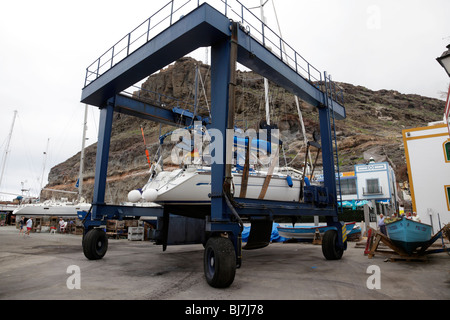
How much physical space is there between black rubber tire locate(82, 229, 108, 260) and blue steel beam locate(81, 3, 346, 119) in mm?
4359

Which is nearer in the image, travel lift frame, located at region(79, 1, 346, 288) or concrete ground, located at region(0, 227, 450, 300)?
concrete ground, located at region(0, 227, 450, 300)

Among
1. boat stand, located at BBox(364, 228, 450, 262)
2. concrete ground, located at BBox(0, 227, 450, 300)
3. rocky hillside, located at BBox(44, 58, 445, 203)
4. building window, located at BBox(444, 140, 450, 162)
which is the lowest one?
concrete ground, located at BBox(0, 227, 450, 300)

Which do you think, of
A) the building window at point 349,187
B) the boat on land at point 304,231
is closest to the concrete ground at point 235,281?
the boat on land at point 304,231

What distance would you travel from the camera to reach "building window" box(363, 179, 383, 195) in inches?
1092

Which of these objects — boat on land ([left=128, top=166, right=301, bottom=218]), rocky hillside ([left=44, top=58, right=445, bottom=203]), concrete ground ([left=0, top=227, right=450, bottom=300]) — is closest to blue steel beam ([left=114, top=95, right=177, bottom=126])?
boat on land ([left=128, top=166, right=301, bottom=218])

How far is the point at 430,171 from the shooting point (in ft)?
56.4

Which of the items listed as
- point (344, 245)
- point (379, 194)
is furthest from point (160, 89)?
point (344, 245)

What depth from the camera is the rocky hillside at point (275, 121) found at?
4538cm

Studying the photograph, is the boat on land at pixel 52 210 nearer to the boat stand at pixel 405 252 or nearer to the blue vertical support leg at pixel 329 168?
the blue vertical support leg at pixel 329 168

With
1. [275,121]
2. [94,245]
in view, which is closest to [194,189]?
[94,245]

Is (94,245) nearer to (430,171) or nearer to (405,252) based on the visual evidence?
(405,252)

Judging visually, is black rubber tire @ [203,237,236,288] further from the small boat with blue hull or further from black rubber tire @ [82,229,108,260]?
the small boat with blue hull
